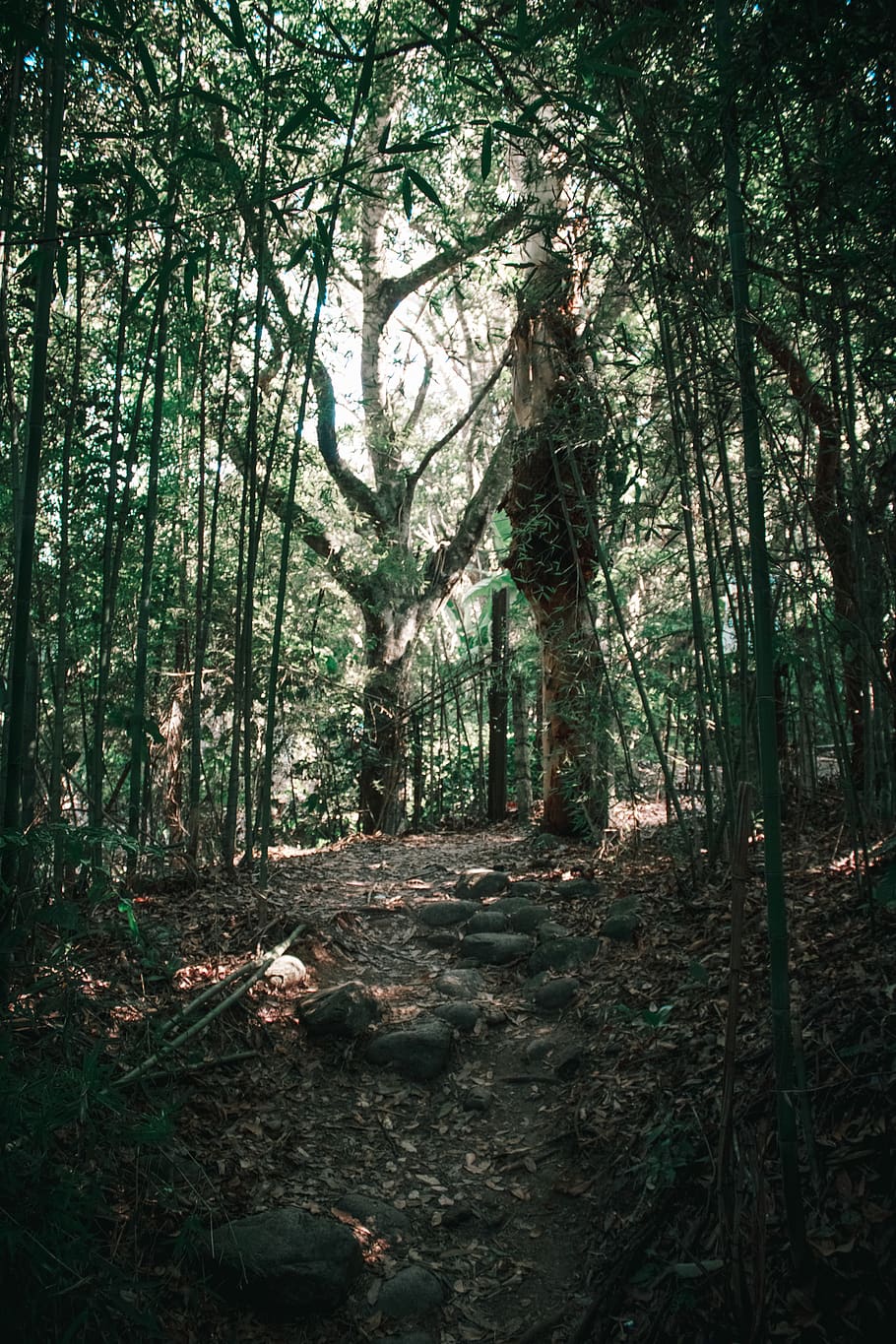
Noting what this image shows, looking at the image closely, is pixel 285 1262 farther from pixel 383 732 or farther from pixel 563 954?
pixel 383 732

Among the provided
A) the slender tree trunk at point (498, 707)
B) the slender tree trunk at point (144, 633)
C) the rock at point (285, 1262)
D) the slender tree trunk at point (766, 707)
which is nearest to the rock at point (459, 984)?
the slender tree trunk at point (144, 633)

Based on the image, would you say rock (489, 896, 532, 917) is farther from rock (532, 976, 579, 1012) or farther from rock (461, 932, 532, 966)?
rock (532, 976, 579, 1012)

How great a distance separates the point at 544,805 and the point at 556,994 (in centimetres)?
252

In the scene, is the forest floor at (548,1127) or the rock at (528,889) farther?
the rock at (528,889)

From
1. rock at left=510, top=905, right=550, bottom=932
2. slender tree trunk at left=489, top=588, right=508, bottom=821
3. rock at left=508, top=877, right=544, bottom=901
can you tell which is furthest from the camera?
slender tree trunk at left=489, top=588, right=508, bottom=821

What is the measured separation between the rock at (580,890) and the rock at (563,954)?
618 mm

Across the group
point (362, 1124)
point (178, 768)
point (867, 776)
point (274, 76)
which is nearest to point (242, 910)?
point (362, 1124)

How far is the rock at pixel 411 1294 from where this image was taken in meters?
2.01

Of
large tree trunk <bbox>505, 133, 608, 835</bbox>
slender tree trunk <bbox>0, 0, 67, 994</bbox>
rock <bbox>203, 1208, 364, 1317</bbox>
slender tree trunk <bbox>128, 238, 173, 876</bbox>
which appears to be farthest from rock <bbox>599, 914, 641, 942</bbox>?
slender tree trunk <bbox>0, 0, 67, 994</bbox>

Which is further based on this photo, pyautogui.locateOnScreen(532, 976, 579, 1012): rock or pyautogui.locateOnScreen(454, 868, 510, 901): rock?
pyautogui.locateOnScreen(454, 868, 510, 901): rock

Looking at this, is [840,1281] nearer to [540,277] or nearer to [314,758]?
[540,277]

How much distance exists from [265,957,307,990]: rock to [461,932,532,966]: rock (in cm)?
91

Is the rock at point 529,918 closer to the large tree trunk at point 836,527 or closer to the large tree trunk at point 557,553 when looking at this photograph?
the large tree trunk at point 557,553

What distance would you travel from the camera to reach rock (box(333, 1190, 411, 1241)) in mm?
2270
